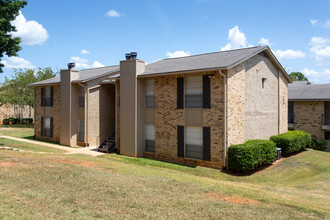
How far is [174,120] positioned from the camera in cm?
1706

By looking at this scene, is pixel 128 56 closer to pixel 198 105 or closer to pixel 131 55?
pixel 131 55

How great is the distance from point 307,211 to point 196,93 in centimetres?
954

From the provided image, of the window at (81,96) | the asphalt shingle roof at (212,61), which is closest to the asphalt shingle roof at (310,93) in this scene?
the asphalt shingle roof at (212,61)

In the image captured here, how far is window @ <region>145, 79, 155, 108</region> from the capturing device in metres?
18.3

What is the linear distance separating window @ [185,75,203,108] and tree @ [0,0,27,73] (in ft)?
40.9

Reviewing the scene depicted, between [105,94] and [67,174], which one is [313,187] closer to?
[67,174]

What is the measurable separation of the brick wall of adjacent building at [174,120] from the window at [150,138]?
0.36 metres

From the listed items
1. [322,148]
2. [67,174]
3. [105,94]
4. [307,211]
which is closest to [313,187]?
[307,211]

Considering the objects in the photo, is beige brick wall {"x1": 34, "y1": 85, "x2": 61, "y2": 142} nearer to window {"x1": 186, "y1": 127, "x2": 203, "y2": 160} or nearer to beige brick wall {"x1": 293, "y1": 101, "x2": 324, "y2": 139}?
window {"x1": 186, "y1": 127, "x2": 203, "y2": 160}

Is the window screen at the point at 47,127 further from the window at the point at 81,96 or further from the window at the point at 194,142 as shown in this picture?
the window at the point at 194,142

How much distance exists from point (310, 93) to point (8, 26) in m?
27.8

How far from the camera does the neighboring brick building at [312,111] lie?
26062 mm

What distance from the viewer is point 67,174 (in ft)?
34.0

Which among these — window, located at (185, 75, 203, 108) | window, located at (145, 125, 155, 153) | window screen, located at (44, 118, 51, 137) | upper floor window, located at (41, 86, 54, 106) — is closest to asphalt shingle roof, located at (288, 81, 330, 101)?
window, located at (185, 75, 203, 108)
